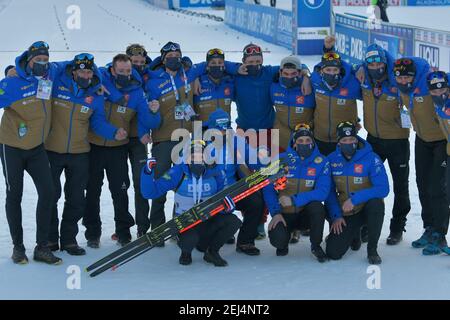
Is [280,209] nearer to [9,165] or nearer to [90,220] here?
[90,220]

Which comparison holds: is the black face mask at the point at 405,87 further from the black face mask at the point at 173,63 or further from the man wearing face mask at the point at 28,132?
the man wearing face mask at the point at 28,132

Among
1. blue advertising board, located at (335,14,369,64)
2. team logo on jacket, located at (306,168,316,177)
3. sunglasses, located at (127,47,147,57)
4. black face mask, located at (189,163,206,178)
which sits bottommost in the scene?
blue advertising board, located at (335,14,369,64)

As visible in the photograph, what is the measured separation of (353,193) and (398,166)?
0.64m

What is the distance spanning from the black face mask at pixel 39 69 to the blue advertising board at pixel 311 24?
1645 cm

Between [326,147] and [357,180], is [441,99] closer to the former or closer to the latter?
[357,180]

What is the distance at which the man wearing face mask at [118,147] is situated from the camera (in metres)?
7.81

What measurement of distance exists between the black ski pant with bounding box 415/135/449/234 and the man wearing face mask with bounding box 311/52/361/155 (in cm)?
68

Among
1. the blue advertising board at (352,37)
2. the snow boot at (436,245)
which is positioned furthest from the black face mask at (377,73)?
the blue advertising board at (352,37)

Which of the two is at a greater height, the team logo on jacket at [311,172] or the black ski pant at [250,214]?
the team logo on jacket at [311,172]

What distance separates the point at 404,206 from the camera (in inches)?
319

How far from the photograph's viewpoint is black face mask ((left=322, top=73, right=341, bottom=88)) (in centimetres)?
782

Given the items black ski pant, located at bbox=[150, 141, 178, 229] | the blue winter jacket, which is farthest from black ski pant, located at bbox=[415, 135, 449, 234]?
black ski pant, located at bbox=[150, 141, 178, 229]

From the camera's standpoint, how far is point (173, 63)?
801 centimetres

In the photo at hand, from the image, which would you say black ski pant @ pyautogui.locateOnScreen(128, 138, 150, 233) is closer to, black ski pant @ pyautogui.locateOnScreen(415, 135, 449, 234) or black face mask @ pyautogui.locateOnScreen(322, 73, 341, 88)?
black face mask @ pyautogui.locateOnScreen(322, 73, 341, 88)
